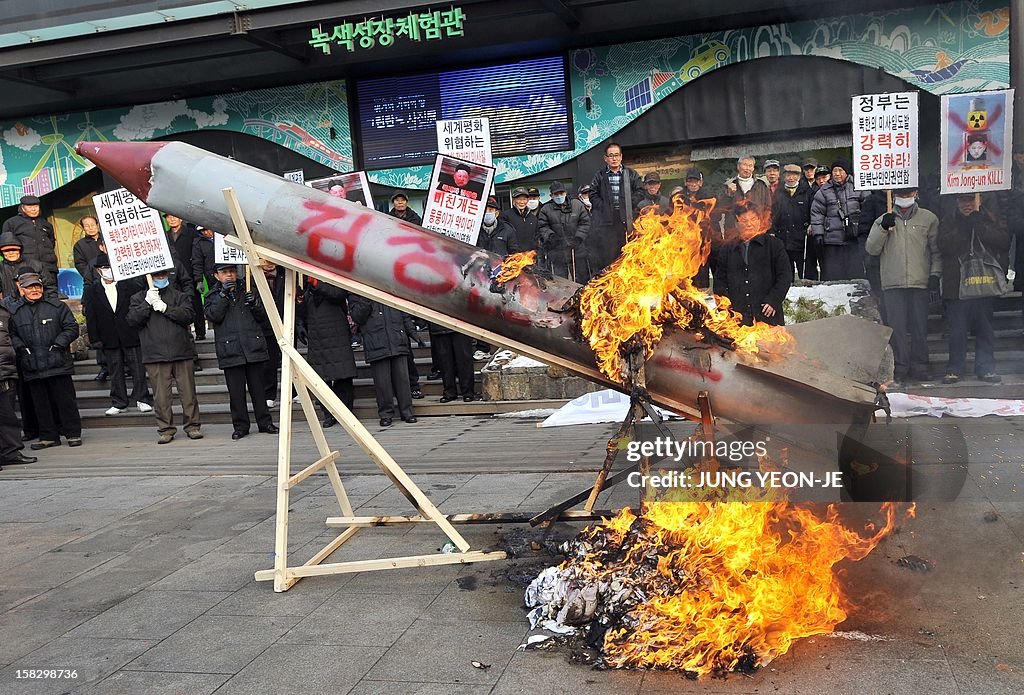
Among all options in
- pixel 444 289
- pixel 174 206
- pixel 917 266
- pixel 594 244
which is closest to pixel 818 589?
pixel 444 289

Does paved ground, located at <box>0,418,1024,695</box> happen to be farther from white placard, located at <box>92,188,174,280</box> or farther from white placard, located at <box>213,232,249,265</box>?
white placard, located at <box>213,232,249,265</box>

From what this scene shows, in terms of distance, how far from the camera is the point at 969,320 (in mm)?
9102

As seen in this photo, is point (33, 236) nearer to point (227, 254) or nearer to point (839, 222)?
point (227, 254)

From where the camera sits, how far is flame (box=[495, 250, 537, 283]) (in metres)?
4.73

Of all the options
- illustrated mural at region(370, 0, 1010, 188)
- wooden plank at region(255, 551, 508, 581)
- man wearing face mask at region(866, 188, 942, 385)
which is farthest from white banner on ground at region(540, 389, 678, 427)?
illustrated mural at region(370, 0, 1010, 188)

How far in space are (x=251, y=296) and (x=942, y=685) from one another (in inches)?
335

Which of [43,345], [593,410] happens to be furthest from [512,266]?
[43,345]

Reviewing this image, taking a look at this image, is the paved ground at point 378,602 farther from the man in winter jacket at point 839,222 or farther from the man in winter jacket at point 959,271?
the man in winter jacket at point 839,222

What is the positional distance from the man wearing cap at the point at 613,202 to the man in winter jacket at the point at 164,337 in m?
5.30

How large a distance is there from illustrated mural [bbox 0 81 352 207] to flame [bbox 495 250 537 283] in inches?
400

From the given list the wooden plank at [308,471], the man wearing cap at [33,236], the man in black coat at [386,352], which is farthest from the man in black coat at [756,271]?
the man wearing cap at [33,236]

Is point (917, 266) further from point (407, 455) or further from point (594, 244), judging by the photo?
point (407, 455)

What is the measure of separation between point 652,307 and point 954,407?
196 inches

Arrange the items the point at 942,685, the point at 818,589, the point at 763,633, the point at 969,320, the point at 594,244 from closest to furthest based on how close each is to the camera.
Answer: the point at 942,685, the point at 763,633, the point at 818,589, the point at 969,320, the point at 594,244
